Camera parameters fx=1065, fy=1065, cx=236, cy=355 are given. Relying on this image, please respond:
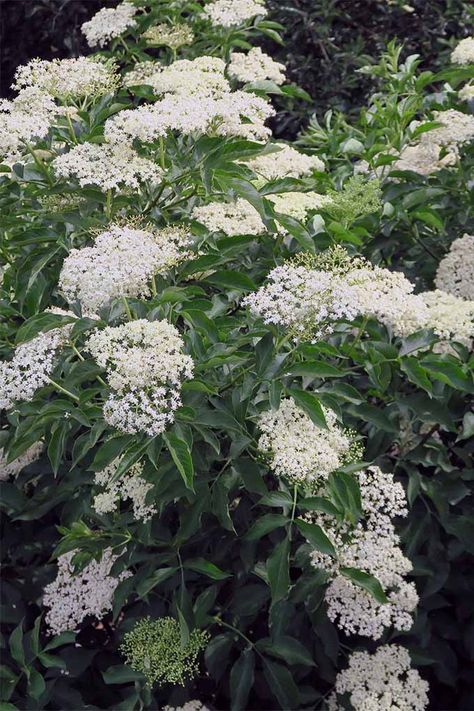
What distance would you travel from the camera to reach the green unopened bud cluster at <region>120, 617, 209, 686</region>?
245 cm

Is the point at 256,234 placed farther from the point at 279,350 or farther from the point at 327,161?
the point at 327,161

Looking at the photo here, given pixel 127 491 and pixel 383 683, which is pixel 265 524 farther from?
pixel 383 683

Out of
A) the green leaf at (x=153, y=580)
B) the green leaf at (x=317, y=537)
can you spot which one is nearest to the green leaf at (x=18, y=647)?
the green leaf at (x=153, y=580)

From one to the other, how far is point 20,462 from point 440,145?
152 cm

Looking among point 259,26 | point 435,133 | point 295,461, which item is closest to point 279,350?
point 295,461

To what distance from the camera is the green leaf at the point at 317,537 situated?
7.18ft

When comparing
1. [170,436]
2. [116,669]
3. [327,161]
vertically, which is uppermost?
[170,436]

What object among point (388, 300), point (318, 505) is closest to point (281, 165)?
point (388, 300)

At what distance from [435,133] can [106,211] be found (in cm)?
104

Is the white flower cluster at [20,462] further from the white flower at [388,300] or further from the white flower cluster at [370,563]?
the white flower at [388,300]

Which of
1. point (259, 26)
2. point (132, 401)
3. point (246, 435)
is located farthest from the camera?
point (259, 26)

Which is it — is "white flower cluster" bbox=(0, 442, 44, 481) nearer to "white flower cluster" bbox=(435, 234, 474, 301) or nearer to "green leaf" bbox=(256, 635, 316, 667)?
"green leaf" bbox=(256, 635, 316, 667)

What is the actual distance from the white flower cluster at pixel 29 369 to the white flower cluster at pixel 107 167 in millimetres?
422

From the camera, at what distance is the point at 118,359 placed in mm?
2154
